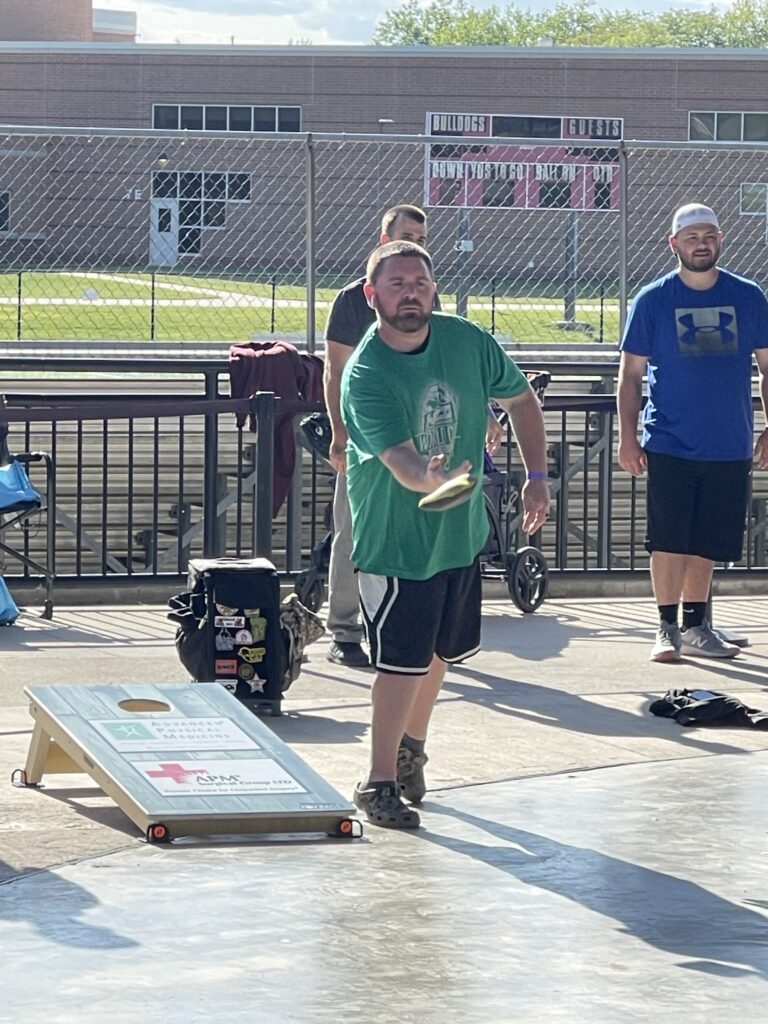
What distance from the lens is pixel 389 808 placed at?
5.98m

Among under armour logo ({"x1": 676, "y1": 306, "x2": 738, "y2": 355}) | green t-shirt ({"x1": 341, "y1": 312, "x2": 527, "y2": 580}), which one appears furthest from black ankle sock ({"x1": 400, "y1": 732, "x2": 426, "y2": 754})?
under armour logo ({"x1": 676, "y1": 306, "x2": 738, "y2": 355})

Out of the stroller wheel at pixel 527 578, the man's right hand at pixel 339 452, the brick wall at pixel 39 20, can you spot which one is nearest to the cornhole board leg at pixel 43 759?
the man's right hand at pixel 339 452

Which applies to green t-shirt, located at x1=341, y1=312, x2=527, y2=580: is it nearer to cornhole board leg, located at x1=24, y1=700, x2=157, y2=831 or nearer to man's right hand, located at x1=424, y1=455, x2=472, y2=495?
man's right hand, located at x1=424, y1=455, x2=472, y2=495

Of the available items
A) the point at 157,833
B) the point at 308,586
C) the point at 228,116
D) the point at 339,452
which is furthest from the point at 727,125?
the point at 157,833

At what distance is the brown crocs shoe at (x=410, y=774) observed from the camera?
625 centimetres

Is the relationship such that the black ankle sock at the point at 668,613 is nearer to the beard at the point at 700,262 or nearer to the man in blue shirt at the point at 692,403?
the man in blue shirt at the point at 692,403

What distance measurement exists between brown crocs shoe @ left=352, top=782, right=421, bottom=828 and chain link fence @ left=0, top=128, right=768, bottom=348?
6873 millimetres

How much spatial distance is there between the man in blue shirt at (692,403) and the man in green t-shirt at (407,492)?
2726 mm

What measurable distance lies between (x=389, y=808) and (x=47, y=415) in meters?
4.75

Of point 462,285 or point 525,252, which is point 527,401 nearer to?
point 462,285

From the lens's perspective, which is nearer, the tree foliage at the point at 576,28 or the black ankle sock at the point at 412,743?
the black ankle sock at the point at 412,743

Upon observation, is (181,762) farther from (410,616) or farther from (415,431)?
(415,431)

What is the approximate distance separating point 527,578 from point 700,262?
2514mm

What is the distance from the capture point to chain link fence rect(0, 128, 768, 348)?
13856mm
